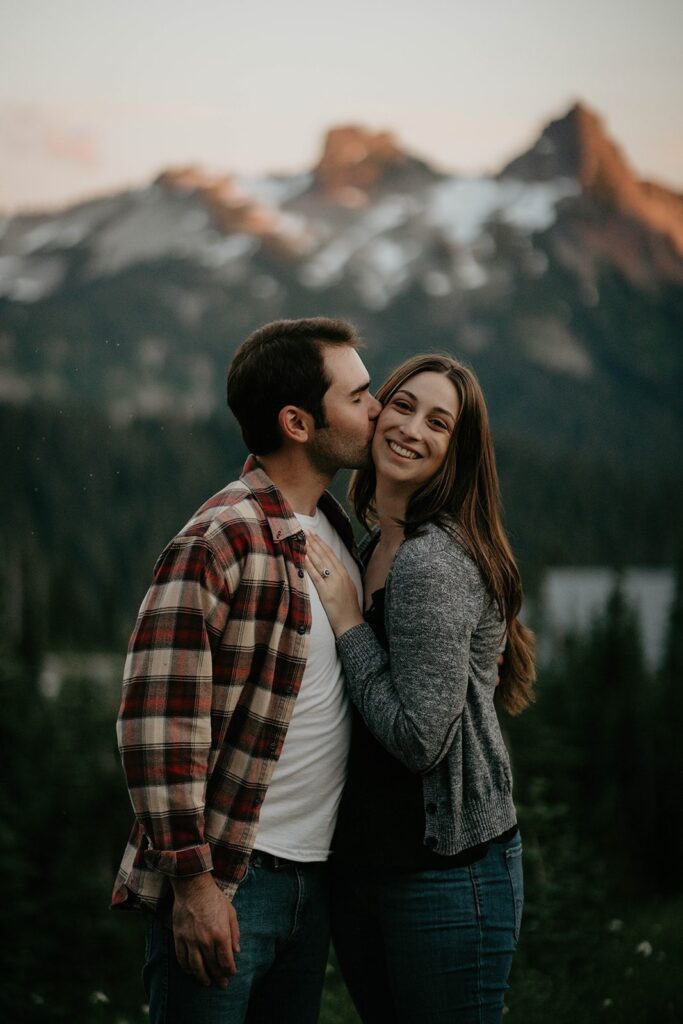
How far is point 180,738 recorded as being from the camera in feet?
5.99

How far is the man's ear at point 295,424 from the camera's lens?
2168 mm

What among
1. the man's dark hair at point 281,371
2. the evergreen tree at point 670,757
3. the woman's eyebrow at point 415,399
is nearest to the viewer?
the man's dark hair at point 281,371

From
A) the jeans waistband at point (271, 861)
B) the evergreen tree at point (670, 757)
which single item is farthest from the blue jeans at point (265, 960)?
the evergreen tree at point (670, 757)

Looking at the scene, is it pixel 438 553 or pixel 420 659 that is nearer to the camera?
pixel 420 659

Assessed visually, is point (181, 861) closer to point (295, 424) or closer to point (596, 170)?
point (295, 424)

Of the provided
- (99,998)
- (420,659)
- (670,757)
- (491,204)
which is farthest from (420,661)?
(491,204)

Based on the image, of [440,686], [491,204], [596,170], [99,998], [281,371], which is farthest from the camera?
[491,204]

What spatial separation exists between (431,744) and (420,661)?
164mm

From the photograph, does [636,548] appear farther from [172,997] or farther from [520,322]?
[172,997]

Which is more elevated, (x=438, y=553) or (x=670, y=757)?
(x=438, y=553)

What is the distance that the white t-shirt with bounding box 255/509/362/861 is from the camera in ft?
6.73

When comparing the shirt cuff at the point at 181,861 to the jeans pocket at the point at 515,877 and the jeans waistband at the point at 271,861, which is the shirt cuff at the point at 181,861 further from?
the jeans pocket at the point at 515,877

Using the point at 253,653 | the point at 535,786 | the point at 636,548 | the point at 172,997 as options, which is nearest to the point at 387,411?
the point at 253,653

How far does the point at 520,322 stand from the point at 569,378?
400cm
